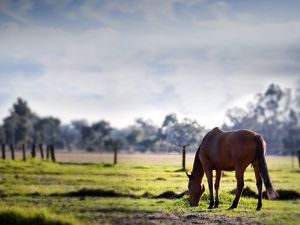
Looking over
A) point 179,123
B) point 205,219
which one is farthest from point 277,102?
point 205,219

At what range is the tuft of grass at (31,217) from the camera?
9656 mm

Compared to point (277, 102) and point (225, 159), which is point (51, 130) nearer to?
point (277, 102)

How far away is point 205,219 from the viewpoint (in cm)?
1120

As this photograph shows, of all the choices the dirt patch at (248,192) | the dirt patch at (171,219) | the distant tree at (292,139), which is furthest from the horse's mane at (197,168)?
the distant tree at (292,139)

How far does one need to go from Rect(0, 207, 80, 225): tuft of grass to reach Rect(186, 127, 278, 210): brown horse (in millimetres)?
4902

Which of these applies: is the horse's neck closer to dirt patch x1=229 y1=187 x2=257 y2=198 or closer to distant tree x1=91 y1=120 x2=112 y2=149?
dirt patch x1=229 y1=187 x2=257 y2=198

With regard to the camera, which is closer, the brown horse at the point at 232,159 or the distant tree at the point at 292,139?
the brown horse at the point at 232,159

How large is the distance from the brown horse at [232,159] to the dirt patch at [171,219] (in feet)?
5.09

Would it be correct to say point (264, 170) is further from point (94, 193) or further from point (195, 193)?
point (94, 193)

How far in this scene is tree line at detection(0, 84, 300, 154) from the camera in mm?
35156

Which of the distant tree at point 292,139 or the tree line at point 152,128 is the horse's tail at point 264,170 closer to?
the tree line at point 152,128

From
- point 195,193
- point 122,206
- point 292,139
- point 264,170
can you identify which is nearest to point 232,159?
point 264,170

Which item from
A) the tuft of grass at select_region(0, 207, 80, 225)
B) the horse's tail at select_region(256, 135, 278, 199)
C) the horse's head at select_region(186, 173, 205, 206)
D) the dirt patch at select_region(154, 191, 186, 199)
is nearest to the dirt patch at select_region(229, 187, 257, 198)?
the dirt patch at select_region(154, 191, 186, 199)

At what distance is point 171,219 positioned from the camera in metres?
11.1
